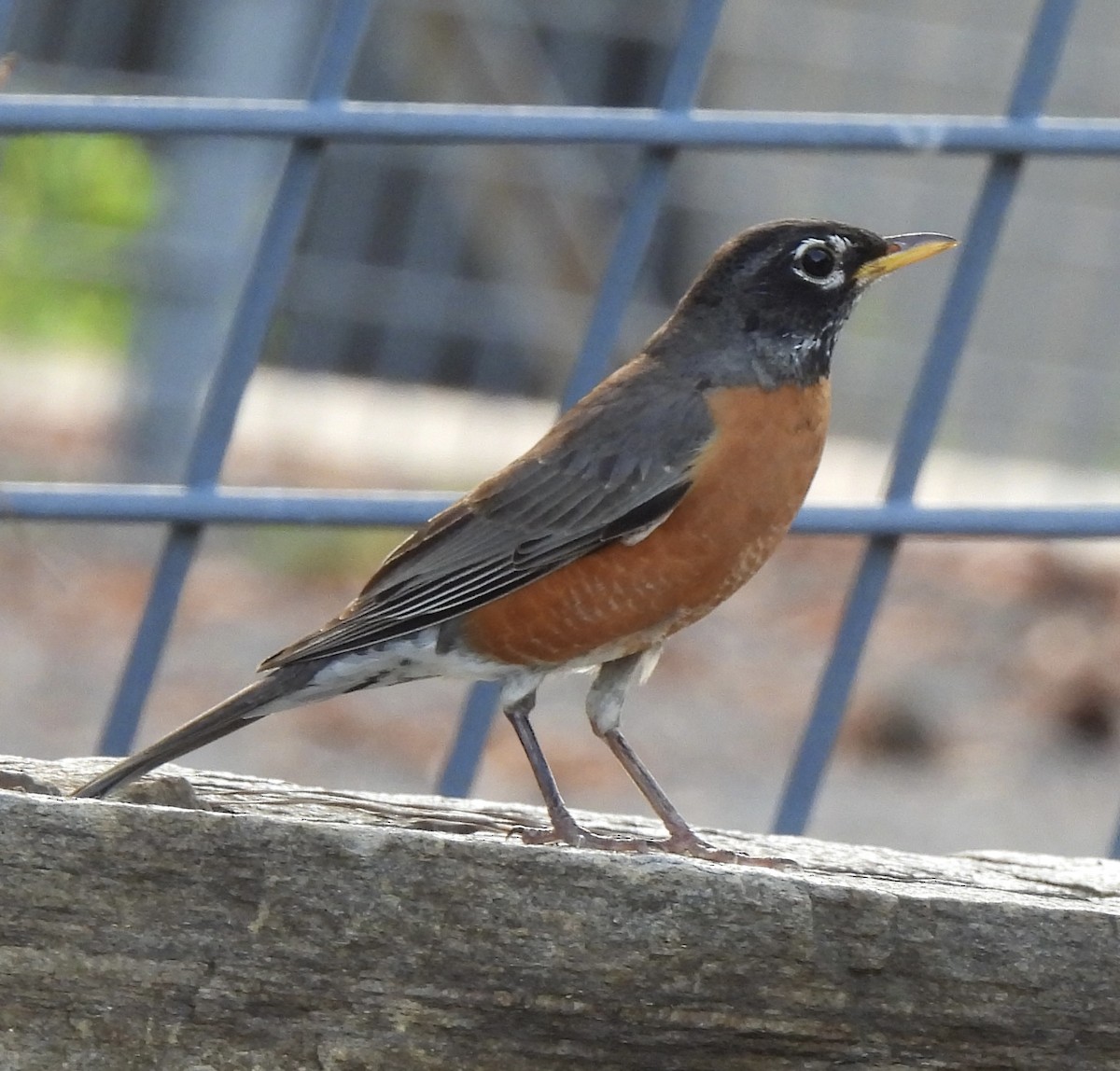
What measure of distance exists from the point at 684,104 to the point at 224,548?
591cm

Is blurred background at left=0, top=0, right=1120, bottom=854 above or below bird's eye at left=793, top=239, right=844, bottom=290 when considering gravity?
above

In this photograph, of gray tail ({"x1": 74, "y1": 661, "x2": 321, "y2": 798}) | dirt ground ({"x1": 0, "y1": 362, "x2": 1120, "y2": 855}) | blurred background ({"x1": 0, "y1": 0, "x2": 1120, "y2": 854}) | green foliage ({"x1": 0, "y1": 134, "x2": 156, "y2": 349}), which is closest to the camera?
gray tail ({"x1": 74, "y1": 661, "x2": 321, "y2": 798})

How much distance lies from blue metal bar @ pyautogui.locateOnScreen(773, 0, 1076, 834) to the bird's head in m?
0.29

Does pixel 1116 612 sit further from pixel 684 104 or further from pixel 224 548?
pixel 684 104

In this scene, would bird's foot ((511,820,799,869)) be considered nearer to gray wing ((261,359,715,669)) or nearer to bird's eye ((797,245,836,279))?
gray wing ((261,359,715,669))

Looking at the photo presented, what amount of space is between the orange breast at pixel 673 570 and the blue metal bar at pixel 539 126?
0.59 meters

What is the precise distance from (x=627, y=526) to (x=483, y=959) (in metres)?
1.08

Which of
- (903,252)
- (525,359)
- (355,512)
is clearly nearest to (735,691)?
(525,359)

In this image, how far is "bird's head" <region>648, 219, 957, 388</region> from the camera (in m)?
3.45

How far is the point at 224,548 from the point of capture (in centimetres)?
927

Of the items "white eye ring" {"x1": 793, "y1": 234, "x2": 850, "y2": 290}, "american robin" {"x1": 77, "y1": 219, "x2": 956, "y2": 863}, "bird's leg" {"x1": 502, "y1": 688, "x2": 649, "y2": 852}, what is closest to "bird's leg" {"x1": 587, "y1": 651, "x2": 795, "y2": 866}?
"american robin" {"x1": 77, "y1": 219, "x2": 956, "y2": 863}

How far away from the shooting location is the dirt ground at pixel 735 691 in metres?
6.62

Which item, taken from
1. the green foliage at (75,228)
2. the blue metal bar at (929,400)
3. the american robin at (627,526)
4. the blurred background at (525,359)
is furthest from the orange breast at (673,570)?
the green foliage at (75,228)

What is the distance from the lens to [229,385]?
3.62 metres
